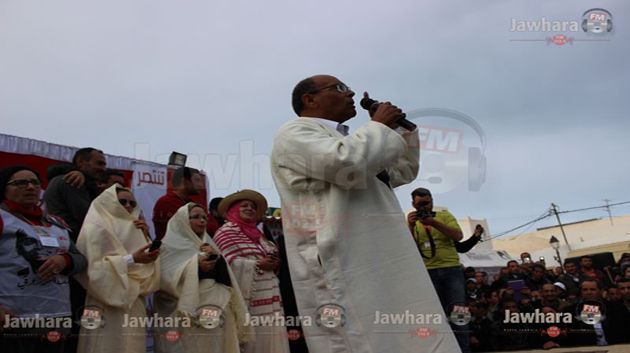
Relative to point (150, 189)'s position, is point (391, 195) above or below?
below

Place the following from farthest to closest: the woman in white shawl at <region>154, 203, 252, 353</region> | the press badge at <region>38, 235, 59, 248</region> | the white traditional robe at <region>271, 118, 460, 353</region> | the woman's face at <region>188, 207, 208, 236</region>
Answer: the woman's face at <region>188, 207, 208, 236</region>, the woman in white shawl at <region>154, 203, 252, 353</region>, the press badge at <region>38, 235, 59, 248</region>, the white traditional robe at <region>271, 118, 460, 353</region>

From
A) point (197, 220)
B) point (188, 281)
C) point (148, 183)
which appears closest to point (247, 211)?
point (197, 220)

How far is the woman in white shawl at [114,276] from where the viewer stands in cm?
412

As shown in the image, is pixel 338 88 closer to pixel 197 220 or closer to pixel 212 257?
pixel 212 257

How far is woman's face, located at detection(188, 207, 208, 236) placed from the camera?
477 cm

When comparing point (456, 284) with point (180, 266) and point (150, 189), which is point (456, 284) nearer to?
point (180, 266)

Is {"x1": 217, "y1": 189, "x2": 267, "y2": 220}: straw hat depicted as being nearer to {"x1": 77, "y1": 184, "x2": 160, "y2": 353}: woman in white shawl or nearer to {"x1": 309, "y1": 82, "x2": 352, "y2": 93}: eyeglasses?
{"x1": 77, "y1": 184, "x2": 160, "y2": 353}: woman in white shawl

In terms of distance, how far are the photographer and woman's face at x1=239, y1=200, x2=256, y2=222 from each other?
4.73 ft

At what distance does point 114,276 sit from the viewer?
415cm

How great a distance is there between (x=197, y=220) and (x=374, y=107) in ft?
7.42

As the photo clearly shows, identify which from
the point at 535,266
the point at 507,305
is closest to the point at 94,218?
the point at 507,305

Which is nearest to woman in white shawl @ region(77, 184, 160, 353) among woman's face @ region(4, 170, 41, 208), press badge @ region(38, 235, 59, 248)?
press badge @ region(38, 235, 59, 248)

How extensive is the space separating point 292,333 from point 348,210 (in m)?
2.65

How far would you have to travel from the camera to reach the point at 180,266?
4.57m
